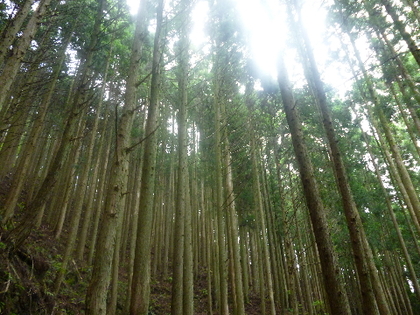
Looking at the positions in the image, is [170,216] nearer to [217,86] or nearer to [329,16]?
[217,86]

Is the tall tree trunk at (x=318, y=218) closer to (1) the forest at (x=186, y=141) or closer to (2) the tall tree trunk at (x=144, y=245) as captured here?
(1) the forest at (x=186, y=141)

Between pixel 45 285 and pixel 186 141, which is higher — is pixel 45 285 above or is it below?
below

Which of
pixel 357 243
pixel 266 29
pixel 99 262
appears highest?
pixel 266 29

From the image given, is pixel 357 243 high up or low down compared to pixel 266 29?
down

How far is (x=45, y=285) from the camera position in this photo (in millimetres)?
5547

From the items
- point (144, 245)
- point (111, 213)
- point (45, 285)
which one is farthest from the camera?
point (45, 285)

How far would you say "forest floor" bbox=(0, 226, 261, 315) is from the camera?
4.07m

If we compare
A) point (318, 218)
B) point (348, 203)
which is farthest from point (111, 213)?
point (348, 203)

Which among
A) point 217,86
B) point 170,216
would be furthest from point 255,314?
point 217,86

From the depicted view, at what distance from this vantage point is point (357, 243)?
3709 millimetres

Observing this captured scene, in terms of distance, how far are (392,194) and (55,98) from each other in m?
21.6

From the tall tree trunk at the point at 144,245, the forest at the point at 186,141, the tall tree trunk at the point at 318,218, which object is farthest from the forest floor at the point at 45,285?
the tall tree trunk at the point at 318,218

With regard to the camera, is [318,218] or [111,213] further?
[318,218]

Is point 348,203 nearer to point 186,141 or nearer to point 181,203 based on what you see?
point 181,203
